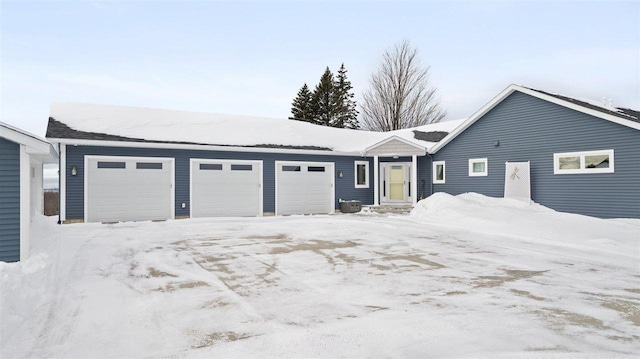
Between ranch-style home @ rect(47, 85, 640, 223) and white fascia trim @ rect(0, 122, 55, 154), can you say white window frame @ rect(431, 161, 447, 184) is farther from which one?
white fascia trim @ rect(0, 122, 55, 154)

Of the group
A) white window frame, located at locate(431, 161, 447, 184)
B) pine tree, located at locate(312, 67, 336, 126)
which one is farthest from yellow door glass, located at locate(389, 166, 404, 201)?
pine tree, located at locate(312, 67, 336, 126)

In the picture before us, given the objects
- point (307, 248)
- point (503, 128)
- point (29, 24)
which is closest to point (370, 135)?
point (503, 128)

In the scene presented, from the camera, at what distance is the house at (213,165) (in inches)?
512

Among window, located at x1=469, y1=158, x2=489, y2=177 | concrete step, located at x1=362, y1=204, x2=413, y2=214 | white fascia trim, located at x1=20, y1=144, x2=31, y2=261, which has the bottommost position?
concrete step, located at x1=362, y1=204, x2=413, y2=214

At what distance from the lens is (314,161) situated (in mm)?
16953

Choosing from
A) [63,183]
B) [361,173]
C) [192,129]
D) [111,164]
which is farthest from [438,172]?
[63,183]

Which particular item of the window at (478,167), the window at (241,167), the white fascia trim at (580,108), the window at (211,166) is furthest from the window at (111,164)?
the white fascia trim at (580,108)

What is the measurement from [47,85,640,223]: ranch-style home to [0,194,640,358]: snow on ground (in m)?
3.43

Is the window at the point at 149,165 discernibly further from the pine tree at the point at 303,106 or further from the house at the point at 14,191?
the pine tree at the point at 303,106

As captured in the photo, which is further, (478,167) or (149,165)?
(478,167)

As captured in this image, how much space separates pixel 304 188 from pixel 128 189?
7.06 meters

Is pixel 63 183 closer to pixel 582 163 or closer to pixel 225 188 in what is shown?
pixel 225 188

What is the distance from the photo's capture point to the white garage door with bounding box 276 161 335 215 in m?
16.2

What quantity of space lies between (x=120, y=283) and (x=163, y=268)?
94cm
